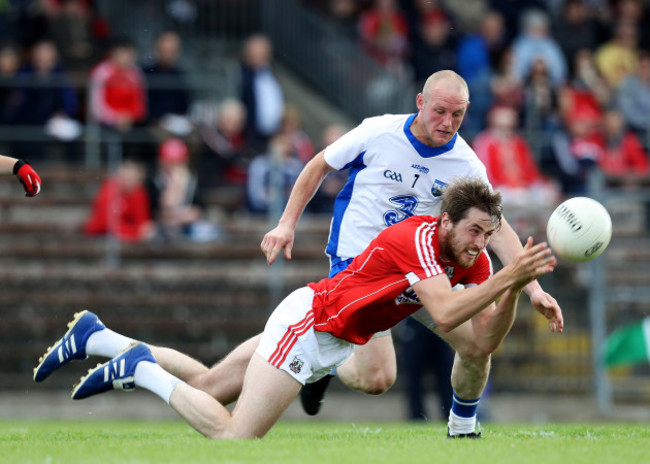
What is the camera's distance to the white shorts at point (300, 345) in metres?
8.04

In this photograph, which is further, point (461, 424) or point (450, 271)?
point (461, 424)

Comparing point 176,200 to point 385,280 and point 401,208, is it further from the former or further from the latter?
point 385,280

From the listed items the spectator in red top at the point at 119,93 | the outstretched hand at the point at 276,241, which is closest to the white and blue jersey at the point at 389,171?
the outstretched hand at the point at 276,241

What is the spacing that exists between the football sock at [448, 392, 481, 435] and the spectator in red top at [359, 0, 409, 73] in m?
11.7

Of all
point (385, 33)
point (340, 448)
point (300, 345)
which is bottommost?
point (340, 448)

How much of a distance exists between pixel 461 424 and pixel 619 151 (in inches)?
395

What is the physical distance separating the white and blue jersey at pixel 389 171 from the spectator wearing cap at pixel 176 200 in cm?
695

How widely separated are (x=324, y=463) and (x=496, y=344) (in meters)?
1.90

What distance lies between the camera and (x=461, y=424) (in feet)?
27.8

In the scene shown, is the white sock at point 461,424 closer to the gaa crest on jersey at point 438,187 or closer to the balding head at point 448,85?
the gaa crest on jersey at point 438,187

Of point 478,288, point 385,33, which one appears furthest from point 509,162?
point 478,288

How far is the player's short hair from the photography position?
299 inches

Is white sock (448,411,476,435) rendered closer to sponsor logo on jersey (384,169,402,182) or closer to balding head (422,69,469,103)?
sponsor logo on jersey (384,169,402,182)

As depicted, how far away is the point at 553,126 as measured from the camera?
17.4m
